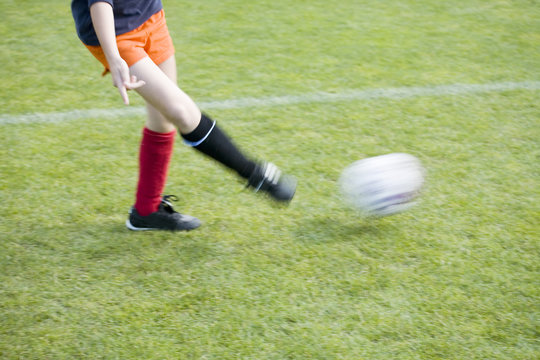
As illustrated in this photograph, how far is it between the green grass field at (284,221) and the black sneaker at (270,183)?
0.25 m

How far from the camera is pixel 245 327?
1.83 metres

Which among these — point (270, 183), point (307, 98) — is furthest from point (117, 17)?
point (307, 98)

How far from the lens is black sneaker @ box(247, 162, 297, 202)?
206 centimetres

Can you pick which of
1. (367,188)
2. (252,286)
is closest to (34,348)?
(252,286)

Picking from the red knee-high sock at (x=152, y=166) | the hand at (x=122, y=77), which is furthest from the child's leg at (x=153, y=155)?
the hand at (x=122, y=77)

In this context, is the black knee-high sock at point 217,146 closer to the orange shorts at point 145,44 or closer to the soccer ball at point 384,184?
the orange shorts at point 145,44

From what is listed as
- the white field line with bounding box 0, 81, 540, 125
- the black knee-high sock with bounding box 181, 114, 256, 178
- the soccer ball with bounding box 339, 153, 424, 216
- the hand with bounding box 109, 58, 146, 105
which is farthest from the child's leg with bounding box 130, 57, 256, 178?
the white field line with bounding box 0, 81, 540, 125

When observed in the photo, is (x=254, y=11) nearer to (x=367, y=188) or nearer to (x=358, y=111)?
Result: (x=358, y=111)

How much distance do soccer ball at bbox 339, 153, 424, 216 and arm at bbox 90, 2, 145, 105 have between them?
1.05 meters

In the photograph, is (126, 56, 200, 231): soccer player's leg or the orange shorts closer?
the orange shorts

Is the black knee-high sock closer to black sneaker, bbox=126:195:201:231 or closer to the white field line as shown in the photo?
black sneaker, bbox=126:195:201:231

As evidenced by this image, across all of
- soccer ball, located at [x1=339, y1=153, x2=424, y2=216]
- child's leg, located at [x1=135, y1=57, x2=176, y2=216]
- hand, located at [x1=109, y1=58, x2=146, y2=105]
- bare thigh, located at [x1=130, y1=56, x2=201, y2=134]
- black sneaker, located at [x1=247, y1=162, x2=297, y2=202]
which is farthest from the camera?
soccer ball, located at [x1=339, y1=153, x2=424, y2=216]

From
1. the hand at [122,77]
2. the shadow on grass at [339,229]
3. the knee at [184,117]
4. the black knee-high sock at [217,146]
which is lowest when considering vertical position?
the shadow on grass at [339,229]

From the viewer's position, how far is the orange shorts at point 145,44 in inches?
74.9
